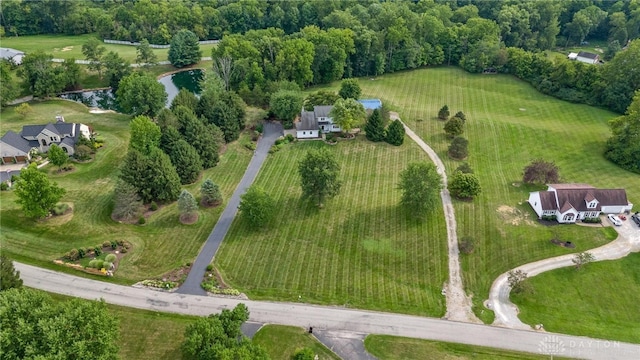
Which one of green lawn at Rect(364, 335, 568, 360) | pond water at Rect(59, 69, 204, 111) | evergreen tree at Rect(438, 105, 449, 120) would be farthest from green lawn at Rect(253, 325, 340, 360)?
pond water at Rect(59, 69, 204, 111)

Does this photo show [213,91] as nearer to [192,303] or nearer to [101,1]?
[192,303]

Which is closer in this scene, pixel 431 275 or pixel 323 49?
pixel 431 275

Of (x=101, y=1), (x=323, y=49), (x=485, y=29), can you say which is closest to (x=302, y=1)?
(x=323, y=49)

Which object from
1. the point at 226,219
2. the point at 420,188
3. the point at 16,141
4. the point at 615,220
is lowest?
the point at 615,220

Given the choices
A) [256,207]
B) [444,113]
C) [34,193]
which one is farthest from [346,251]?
[444,113]

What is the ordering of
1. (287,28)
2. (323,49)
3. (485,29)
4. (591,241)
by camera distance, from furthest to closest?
(287,28) → (485,29) → (323,49) → (591,241)

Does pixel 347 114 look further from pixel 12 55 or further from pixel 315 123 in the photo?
pixel 12 55

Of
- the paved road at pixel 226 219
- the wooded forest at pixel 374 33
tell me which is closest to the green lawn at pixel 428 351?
the paved road at pixel 226 219

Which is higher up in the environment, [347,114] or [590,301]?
[347,114]
